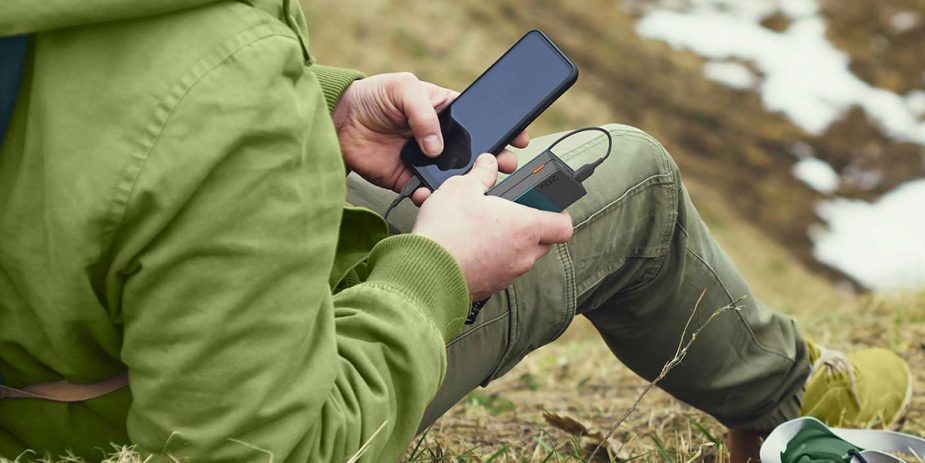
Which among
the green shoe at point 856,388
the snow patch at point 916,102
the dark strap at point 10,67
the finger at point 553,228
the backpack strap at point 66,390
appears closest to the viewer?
the dark strap at point 10,67

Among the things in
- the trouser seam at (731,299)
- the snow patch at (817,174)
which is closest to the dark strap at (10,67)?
the trouser seam at (731,299)

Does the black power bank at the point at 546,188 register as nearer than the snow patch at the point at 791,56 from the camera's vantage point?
Yes

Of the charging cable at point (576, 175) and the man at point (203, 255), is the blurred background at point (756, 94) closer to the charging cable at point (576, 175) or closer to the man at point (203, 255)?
the charging cable at point (576, 175)

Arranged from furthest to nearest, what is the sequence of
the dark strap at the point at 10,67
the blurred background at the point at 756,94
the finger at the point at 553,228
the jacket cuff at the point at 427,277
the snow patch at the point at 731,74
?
the snow patch at the point at 731,74 < the blurred background at the point at 756,94 < the finger at the point at 553,228 < the jacket cuff at the point at 427,277 < the dark strap at the point at 10,67

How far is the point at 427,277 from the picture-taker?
4.64 ft

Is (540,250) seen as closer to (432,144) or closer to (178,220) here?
(432,144)

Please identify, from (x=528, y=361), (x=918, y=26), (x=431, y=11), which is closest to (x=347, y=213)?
(x=528, y=361)

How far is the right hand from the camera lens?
1.48 metres

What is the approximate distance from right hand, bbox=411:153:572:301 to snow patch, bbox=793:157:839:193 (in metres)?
7.76

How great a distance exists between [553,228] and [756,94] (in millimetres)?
8559

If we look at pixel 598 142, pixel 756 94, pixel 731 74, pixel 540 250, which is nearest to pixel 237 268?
pixel 540 250

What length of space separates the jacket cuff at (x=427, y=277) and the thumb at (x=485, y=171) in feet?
0.57

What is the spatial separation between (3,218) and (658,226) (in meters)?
1.18

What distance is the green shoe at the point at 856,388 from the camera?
231cm
